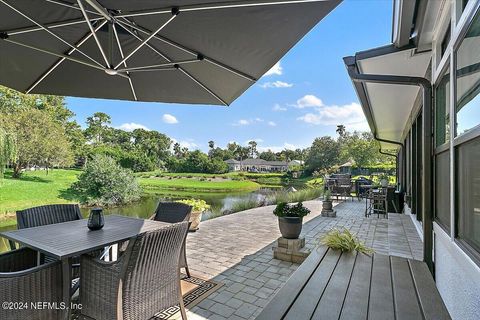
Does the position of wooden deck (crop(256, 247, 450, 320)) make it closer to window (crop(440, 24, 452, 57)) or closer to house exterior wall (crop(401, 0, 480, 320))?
house exterior wall (crop(401, 0, 480, 320))

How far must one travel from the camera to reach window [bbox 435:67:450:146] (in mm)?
1906

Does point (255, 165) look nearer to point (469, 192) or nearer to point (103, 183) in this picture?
point (103, 183)

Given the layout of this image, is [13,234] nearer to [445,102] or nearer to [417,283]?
[417,283]

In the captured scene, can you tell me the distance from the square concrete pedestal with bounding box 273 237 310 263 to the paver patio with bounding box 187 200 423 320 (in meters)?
0.09

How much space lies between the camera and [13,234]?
2.14 meters

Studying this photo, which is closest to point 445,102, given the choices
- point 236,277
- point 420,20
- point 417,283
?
point 420,20

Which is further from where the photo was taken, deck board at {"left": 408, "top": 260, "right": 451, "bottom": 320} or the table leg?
the table leg

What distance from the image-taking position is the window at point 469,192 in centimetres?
123

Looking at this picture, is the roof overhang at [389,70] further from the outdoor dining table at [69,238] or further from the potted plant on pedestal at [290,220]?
the outdoor dining table at [69,238]

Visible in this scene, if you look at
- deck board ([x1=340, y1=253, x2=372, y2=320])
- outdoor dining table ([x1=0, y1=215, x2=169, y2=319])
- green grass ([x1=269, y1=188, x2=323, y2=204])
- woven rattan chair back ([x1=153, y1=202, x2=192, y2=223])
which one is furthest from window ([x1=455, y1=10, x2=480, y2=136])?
green grass ([x1=269, y1=188, x2=323, y2=204])

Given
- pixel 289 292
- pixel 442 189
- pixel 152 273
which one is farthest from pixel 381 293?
pixel 152 273

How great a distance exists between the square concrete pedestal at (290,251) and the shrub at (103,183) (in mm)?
11496

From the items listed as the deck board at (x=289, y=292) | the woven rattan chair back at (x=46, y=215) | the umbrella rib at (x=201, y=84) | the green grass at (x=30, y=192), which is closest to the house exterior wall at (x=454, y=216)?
the deck board at (x=289, y=292)

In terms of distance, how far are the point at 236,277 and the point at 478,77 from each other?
9.43 ft
